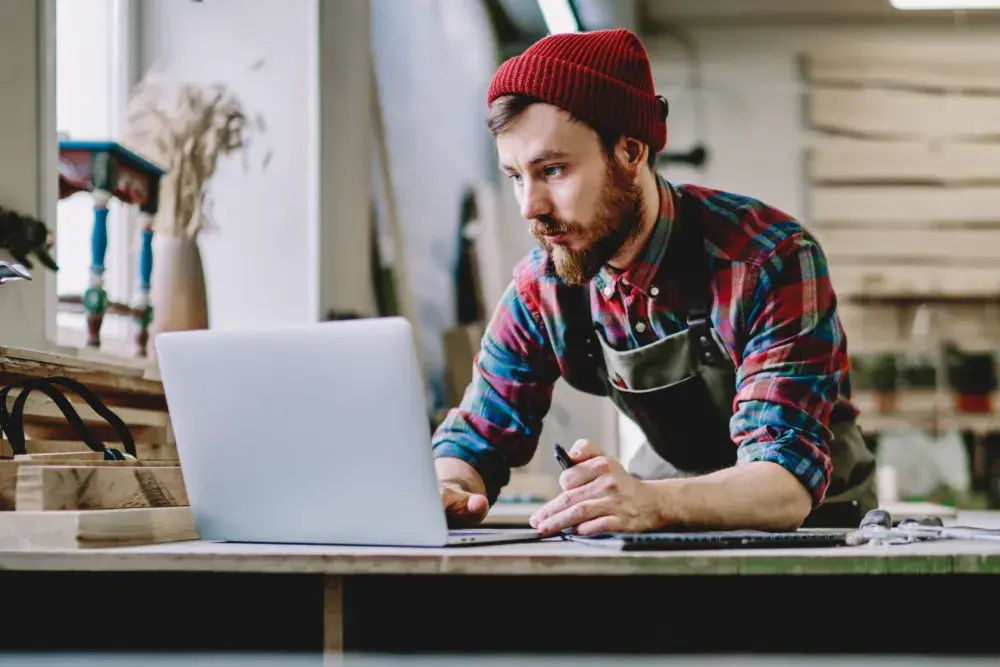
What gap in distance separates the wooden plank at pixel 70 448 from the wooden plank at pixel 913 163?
4011 millimetres

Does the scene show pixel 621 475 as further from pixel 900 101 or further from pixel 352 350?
pixel 900 101

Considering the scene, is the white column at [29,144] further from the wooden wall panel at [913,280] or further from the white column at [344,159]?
the wooden wall panel at [913,280]

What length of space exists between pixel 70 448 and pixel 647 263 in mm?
888

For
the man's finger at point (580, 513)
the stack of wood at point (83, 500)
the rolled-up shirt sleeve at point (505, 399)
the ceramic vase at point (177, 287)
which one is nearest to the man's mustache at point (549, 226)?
the rolled-up shirt sleeve at point (505, 399)

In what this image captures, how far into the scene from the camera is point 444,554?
897 mm

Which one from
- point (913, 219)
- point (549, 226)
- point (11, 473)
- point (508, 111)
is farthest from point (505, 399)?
point (913, 219)

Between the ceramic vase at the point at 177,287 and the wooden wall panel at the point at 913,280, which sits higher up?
the wooden wall panel at the point at 913,280

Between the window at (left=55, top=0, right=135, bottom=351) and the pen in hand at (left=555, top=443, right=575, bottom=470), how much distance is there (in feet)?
5.33

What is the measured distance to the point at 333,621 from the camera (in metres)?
0.88

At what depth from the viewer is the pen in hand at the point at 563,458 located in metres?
1.06

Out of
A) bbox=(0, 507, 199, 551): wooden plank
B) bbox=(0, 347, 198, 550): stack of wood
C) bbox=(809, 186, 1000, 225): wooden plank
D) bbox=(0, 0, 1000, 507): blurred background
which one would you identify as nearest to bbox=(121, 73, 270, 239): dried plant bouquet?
bbox=(0, 0, 1000, 507): blurred background

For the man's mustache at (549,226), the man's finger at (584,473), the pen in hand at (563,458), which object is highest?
the man's mustache at (549,226)

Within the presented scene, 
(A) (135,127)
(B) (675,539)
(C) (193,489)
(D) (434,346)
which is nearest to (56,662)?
(C) (193,489)

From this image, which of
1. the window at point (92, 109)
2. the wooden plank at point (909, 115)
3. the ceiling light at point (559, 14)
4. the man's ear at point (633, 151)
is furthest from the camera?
the wooden plank at point (909, 115)
